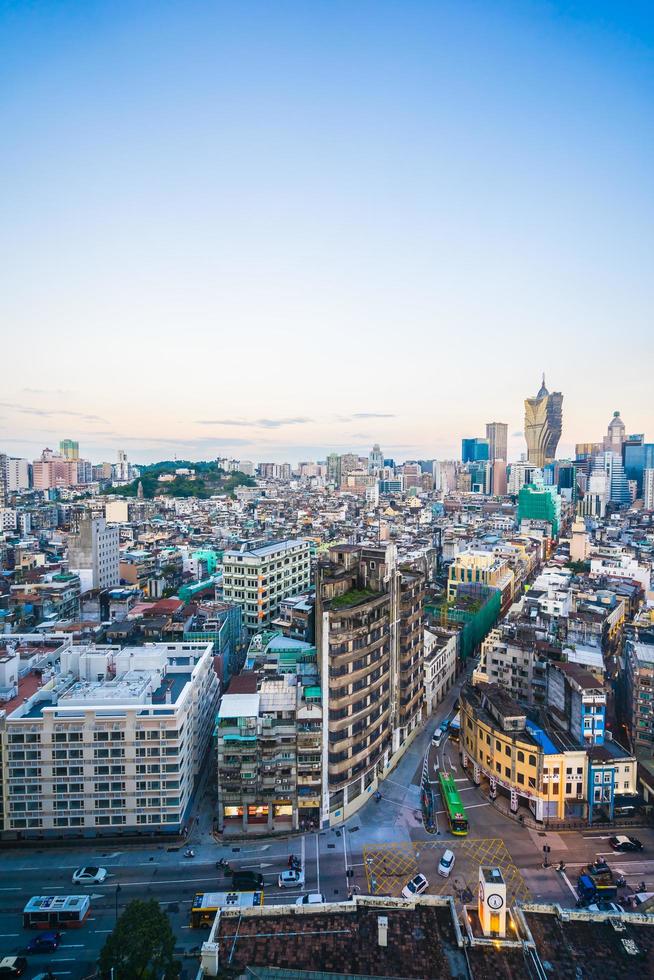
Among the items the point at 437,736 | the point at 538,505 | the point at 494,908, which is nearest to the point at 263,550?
the point at 437,736

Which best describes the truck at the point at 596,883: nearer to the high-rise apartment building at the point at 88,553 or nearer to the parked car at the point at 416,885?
the parked car at the point at 416,885

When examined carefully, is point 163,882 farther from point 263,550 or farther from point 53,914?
point 263,550

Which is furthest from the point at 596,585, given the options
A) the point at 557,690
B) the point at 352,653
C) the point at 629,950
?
the point at 629,950

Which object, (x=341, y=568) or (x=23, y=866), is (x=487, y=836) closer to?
(x=341, y=568)

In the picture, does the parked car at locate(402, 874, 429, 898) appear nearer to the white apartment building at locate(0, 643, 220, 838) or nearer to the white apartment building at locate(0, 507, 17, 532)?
the white apartment building at locate(0, 643, 220, 838)

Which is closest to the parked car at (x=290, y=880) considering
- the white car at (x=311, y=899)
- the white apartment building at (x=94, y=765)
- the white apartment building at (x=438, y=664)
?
the white car at (x=311, y=899)

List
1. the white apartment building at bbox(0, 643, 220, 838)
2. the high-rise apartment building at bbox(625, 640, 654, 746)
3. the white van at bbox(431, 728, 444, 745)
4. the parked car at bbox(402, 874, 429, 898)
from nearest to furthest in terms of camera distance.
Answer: the parked car at bbox(402, 874, 429, 898) < the white apartment building at bbox(0, 643, 220, 838) < the high-rise apartment building at bbox(625, 640, 654, 746) < the white van at bbox(431, 728, 444, 745)

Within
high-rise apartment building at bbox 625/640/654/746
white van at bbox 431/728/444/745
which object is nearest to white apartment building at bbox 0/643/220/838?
white van at bbox 431/728/444/745
